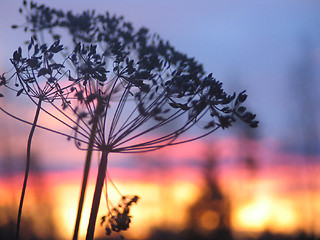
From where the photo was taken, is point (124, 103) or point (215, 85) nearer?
point (215, 85)

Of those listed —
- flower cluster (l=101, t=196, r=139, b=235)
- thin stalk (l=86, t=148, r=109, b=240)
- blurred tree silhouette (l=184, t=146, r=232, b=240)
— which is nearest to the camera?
thin stalk (l=86, t=148, r=109, b=240)

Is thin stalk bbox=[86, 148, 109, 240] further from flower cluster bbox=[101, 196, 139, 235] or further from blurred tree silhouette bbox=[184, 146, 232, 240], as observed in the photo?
blurred tree silhouette bbox=[184, 146, 232, 240]

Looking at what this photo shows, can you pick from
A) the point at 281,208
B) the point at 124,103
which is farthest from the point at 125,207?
the point at 281,208

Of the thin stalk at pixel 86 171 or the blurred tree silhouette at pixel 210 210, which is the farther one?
the blurred tree silhouette at pixel 210 210

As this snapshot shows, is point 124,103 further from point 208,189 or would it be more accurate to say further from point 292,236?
point 208,189

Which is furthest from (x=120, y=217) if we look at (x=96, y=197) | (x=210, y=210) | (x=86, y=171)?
(x=210, y=210)

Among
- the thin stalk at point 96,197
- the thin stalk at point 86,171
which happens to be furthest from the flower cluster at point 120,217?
the thin stalk at point 86,171

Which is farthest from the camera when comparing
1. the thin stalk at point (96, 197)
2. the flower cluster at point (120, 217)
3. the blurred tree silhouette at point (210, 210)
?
the blurred tree silhouette at point (210, 210)

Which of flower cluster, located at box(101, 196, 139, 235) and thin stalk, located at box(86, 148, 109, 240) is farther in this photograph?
flower cluster, located at box(101, 196, 139, 235)

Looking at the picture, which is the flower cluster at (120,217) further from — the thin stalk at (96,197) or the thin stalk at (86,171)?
the thin stalk at (86,171)

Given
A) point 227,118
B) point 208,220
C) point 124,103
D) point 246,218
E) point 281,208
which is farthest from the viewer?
point 208,220

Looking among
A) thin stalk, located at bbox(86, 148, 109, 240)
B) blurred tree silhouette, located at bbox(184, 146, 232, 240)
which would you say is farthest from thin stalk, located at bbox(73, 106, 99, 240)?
blurred tree silhouette, located at bbox(184, 146, 232, 240)
